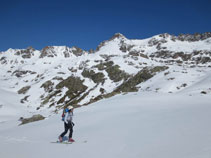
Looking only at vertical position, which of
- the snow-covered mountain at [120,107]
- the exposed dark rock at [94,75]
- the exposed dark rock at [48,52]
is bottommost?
the snow-covered mountain at [120,107]

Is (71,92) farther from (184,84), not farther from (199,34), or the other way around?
(199,34)

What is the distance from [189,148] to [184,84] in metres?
30.6

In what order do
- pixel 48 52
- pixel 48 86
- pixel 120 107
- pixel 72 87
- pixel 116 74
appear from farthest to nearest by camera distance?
pixel 48 52 < pixel 48 86 < pixel 116 74 < pixel 72 87 < pixel 120 107

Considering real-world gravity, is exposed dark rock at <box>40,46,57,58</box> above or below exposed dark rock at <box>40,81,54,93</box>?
above

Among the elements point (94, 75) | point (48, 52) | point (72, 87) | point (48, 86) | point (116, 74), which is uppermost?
point (48, 52)

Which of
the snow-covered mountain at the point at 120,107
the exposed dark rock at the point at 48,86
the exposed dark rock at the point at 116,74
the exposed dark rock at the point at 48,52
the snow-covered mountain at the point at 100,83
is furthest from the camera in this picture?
the exposed dark rock at the point at 48,52

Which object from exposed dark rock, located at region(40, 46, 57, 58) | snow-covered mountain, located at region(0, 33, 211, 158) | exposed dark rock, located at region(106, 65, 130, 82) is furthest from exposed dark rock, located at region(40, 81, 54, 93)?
exposed dark rock, located at region(40, 46, 57, 58)

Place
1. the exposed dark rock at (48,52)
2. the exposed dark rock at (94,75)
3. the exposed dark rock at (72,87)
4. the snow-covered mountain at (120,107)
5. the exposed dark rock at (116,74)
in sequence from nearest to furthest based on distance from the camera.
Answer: the snow-covered mountain at (120,107) < the exposed dark rock at (72,87) < the exposed dark rock at (116,74) < the exposed dark rock at (94,75) < the exposed dark rock at (48,52)

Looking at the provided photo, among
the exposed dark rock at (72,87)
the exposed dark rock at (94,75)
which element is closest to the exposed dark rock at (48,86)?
the exposed dark rock at (72,87)

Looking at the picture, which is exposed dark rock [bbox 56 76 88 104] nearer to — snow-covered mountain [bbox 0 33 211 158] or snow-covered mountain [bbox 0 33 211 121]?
snow-covered mountain [bbox 0 33 211 121]

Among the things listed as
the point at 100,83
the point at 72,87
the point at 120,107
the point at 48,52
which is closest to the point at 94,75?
the point at 100,83

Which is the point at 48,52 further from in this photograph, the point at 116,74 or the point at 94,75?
the point at 116,74

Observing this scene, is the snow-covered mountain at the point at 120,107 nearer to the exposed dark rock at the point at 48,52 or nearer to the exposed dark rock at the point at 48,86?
the exposed dark rock at the point at 48,86

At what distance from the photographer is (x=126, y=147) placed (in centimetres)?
586
